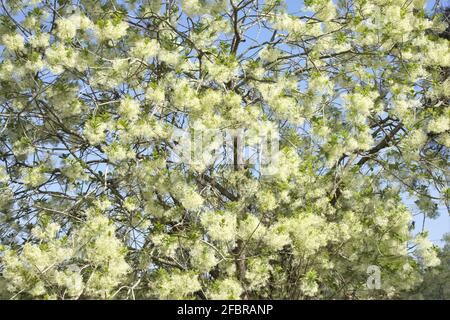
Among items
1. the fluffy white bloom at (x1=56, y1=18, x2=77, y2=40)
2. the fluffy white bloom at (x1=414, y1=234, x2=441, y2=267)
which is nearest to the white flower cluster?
the fluffy white bloom at (x1=56, y1=18, x2=77, y2=40)

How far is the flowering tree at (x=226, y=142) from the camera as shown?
5.42 meters

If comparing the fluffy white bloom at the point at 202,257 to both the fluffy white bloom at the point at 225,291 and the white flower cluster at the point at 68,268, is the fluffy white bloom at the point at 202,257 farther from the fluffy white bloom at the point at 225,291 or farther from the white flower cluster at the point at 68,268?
the white flower cluster at the point at 68,268

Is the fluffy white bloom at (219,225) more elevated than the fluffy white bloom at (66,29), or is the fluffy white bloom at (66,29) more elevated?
the fluffy white bloom at (66,29)

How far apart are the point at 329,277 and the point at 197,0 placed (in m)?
3.08

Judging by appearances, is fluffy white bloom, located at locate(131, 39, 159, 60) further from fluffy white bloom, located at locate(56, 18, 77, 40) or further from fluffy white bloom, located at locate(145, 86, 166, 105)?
fluffy white bloom, located at locate(56, 18, 77, 40)

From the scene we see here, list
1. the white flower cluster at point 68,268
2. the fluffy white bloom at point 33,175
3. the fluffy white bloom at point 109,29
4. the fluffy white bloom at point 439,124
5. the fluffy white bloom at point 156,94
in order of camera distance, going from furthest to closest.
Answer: the fluffy white bloom at point 439,124 → the fluffy white bloom at point 33,175 → the fluffy white bloom at point 109,29 → the fluffy white bloom at point 156,94 → the white flower cluster at point 68,268

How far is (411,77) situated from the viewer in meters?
6.29

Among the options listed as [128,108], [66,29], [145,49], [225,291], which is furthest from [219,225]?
[66,29]

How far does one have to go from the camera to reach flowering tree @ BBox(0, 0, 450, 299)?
5.42 meters

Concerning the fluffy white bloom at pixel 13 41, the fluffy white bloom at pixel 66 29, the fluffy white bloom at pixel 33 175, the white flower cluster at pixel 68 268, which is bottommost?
the white flower cluster at pixel 68 268

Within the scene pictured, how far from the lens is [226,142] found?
5.98m

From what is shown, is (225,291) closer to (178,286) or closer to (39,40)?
(178,286)

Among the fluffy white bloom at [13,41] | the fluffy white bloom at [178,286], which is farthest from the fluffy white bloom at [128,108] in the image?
the fluffy white bloom at [178,286]

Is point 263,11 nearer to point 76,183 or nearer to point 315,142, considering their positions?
point 315,142
